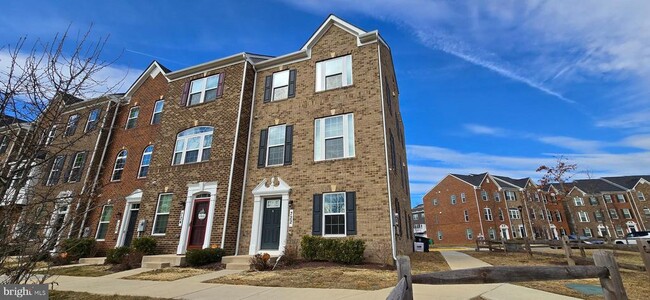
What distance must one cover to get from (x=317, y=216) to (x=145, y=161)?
11316 millimetres

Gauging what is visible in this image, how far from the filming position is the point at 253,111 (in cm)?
1449

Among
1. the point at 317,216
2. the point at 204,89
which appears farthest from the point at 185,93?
the point at 317,216

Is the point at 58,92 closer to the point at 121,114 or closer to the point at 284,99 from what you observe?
the point at 284,99

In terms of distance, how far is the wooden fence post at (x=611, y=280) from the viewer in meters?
3.31

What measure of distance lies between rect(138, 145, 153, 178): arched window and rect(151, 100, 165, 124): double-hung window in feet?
5.61

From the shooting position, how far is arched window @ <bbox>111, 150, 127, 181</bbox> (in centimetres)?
1719

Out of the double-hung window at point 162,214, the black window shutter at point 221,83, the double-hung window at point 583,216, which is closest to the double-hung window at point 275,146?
the black window shutter at point 221,83

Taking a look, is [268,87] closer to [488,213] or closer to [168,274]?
[168,274]

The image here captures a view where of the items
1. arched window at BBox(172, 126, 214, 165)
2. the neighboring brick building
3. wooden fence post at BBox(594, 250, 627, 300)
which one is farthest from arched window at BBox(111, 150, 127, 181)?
wooden fence post at BBox(594, 250, 627, 300)

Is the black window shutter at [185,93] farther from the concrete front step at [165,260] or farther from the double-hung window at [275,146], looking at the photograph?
the concrete front step at [165,260]

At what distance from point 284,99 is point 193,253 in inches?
299

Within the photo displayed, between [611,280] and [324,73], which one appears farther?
[324,73]

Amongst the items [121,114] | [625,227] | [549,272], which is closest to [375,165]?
[549,272]

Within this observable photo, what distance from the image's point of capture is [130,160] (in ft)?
55.5
